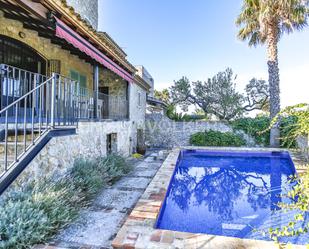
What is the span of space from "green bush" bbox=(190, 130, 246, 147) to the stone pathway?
14045 millimetres

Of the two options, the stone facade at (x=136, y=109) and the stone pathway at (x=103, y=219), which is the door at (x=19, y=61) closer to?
the stone pathway at (x=103, y=219)

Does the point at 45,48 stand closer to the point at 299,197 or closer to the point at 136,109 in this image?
the point at 136,109

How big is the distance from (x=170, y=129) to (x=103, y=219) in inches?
745

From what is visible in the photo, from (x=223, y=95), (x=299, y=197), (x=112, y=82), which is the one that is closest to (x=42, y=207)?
(x=299, y=197)

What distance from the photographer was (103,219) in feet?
22.1

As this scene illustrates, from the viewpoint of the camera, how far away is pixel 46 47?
12227mm

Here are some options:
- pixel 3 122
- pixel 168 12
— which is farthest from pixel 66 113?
pixel 168 12

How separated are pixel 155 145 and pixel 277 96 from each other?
12.9 metres

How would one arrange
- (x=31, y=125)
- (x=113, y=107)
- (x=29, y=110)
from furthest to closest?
(x=113, y=107), (x=29, y=110), (x=31, y=125)

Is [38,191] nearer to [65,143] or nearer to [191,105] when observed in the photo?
[65,143]

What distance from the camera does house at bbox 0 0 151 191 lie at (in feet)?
22.7

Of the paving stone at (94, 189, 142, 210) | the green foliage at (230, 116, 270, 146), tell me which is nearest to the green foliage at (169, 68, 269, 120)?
the green foliage at (230, 116, 270, 146)

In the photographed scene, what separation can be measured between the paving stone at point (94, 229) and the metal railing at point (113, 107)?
988 centimetres

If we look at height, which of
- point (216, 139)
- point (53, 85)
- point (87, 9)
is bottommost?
point (216, 139)
